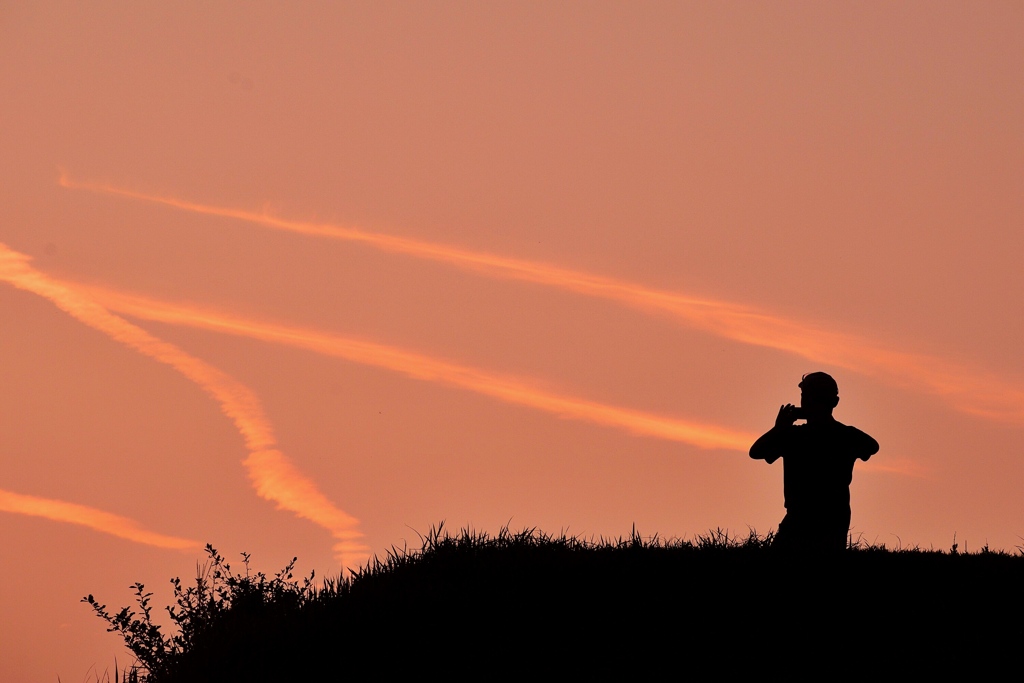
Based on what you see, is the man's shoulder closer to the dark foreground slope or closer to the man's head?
the man's head

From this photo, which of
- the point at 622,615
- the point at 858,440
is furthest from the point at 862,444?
the point at 622,615

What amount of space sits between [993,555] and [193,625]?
8.65 meters

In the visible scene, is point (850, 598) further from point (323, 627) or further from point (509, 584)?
point (323, 627)

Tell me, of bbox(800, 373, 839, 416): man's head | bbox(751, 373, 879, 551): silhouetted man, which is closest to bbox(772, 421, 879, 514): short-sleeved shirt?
bbox(751, 373, 879, 551): silhouetted man

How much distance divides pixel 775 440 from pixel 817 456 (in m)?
0.46

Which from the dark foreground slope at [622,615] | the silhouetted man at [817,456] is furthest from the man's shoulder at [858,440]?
the dark foreground slope at [622,615]

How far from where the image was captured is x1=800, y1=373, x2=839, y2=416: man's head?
12922 millimetres

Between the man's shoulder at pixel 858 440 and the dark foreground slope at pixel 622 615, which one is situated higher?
the man's shoulder at pixel 858 440

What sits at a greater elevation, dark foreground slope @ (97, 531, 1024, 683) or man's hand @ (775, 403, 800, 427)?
man's hand @ (775, 403, 800, 427)

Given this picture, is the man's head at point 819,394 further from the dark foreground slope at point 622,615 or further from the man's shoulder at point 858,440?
the dark foreground slope at point 622,615

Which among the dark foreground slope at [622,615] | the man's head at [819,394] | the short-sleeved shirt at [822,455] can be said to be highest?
the man's head at [819,394]

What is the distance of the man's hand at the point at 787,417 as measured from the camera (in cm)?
1311

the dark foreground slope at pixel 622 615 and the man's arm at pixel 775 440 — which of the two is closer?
the dark foreground slope at pixel 622 615

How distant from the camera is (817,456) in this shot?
42.5 feet
